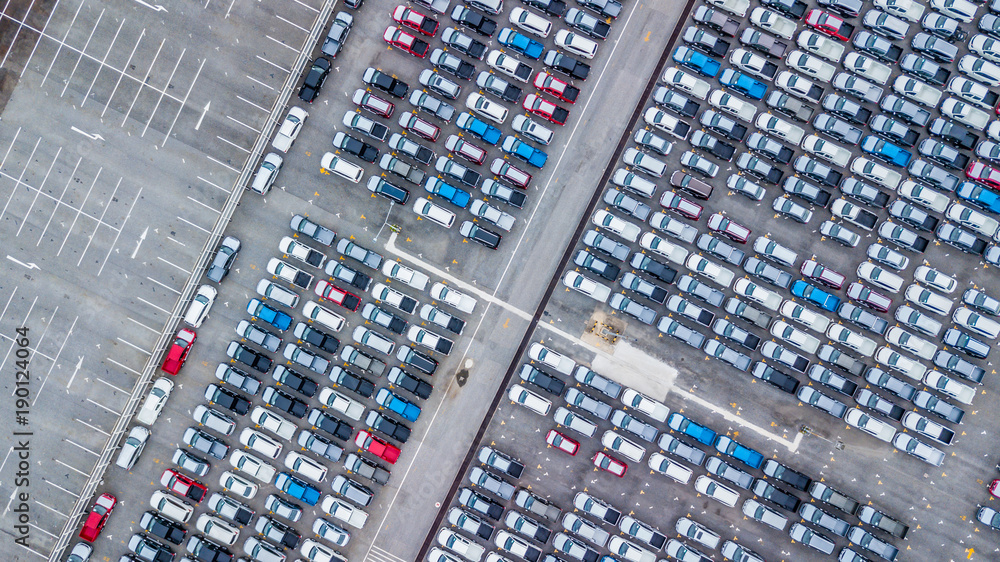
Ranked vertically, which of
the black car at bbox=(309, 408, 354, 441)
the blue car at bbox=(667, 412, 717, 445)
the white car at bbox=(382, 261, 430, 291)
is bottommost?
the black car at bbox=(309, 408, 354, 441)

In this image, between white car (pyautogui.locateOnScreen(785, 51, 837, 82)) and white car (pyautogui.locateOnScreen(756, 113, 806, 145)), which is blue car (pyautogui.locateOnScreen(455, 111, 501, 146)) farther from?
white car (pyautogui.locateOnScreen(785, 51, 837, 82))

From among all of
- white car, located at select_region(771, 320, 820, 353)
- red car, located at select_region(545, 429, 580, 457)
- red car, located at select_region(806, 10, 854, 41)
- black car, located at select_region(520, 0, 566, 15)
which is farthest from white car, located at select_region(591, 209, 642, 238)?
red car, located at select_region(806, 10, 854, 41)

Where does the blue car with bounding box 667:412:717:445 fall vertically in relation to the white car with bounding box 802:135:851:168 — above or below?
below

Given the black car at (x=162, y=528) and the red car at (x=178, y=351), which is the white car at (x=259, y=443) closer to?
the red car at (x=178, y=351)

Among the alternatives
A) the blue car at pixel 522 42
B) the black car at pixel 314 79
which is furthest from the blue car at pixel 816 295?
the black car at pixel 314 79

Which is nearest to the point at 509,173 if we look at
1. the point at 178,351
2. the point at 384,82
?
the point at 384,82

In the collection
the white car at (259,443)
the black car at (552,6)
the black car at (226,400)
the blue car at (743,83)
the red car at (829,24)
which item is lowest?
the white car at (259,443)
